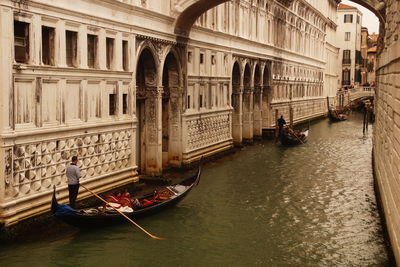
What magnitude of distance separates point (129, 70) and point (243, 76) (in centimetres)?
1007

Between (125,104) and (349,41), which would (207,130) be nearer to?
(125,104)

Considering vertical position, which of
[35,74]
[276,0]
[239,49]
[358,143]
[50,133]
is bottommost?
[358,143]

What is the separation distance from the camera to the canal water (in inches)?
344

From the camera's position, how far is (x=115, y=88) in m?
12.3

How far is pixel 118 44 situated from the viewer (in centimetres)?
1228

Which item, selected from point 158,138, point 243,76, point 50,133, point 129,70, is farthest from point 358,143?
point 50,133

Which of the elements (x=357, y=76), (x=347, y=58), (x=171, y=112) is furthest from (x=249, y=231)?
(x=357, y=76)

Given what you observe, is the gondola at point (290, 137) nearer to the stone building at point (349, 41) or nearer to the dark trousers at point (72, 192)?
the dark trousers at point (72, 192)

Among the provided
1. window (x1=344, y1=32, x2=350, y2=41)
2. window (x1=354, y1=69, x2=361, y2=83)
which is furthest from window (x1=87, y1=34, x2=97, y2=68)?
window (x1=354, y1=69, x2=361, y2=83)

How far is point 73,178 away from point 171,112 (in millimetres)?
6331

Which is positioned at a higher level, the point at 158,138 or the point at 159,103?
the point at 159,103

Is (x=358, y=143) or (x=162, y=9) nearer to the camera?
(x=162, y=9)

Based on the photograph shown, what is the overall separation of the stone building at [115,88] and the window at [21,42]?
0.02 meters

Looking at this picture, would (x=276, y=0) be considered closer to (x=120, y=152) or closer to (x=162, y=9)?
(x=162, y=9)
